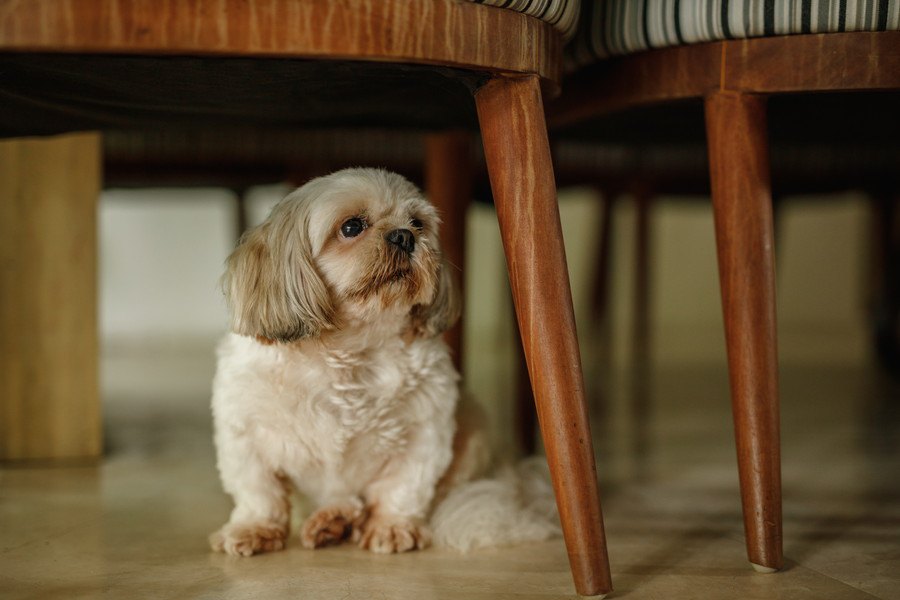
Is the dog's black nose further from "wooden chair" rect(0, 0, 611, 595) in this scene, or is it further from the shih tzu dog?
"wooden chair" rect(0, 0, 611, 595)

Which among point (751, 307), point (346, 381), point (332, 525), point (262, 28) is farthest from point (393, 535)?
point (262, 28)

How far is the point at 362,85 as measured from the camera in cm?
100

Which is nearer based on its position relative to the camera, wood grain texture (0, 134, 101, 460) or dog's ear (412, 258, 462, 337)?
dog's ear (412, 258, 462, 337)

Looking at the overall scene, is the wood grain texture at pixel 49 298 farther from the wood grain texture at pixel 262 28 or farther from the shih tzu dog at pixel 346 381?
the wood grain texture at pixel 262 28

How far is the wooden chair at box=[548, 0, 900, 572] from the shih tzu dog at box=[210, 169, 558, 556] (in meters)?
0.28

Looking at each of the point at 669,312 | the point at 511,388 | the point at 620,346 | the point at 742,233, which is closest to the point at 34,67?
the point at 742,233

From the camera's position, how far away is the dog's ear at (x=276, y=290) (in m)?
1.04

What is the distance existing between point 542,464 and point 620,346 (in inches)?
90.5

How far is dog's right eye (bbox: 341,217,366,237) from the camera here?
43.4 inches

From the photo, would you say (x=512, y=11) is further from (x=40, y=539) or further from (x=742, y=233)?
(x=40, y=539)

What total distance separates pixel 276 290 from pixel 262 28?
0.35m

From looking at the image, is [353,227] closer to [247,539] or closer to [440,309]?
[440,309]

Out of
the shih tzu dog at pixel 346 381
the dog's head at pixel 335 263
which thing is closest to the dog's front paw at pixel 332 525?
the shih tzu dog at pixel 346 381

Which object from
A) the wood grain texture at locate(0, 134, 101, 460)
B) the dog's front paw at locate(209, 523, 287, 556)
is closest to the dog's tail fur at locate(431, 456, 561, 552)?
the dog's front paw at locate(209, 523, 287, 556)
